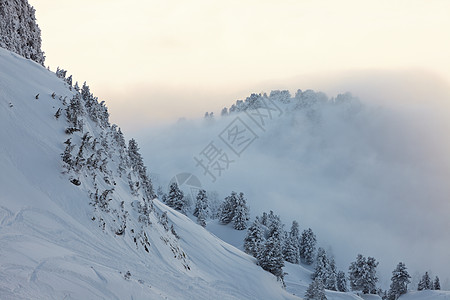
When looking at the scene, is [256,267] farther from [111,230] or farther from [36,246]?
[36,246]

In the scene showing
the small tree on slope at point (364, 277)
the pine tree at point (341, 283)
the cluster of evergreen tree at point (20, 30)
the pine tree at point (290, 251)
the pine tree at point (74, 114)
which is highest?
the cluster of evergreen tree at point (20, 30)

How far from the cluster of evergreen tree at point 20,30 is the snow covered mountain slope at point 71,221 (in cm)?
1102

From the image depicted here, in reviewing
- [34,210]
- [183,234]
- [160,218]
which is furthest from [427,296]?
[34,210]

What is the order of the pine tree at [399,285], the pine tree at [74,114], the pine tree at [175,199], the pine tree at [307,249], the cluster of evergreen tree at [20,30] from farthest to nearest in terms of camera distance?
the pine tree at [307,249], the pine tree at [175,199], the pine tree at [399,285], the cluster of evergreen tree at [20,30], the pine tree at [74,114]

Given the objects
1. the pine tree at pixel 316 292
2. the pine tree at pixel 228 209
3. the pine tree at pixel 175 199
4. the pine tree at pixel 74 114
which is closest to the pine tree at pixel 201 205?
the pine tree at pixel 228 209

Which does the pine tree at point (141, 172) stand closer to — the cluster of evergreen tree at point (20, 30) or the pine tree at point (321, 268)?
the cluster of evergreen tree at point (20, 30)

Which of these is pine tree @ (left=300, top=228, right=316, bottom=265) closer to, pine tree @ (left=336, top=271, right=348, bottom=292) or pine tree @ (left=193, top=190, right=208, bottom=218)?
pine tree @ (left=336, top=271, right=348, bottom=292)

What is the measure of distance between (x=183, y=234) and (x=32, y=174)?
1889 centimetres

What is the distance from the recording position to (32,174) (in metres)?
17.1

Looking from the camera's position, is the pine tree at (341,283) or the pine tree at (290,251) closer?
the pine tree at (341,283)

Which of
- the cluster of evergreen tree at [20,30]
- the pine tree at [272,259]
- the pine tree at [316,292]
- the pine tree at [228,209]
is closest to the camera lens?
the cluster of evergreen tree at [20,30]

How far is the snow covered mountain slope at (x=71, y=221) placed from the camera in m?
12.1

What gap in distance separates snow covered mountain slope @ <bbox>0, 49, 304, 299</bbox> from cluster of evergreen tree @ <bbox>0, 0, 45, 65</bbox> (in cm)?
1102

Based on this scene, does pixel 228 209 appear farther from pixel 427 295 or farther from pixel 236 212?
pixel 427 295
